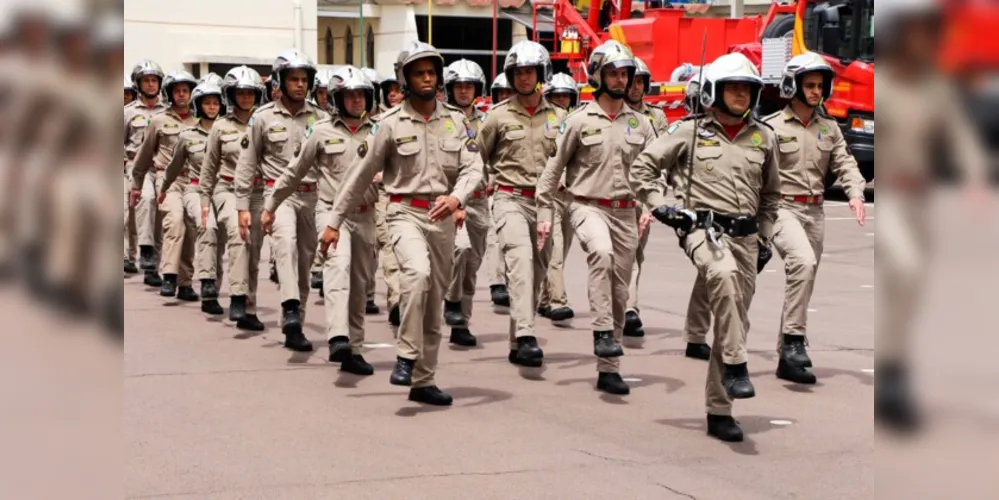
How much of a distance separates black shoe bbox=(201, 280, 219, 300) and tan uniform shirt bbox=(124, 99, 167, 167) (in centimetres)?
307

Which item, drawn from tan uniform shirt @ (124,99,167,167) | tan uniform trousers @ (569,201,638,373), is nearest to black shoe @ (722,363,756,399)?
tan uniform trousers @ (569,201,638,373)

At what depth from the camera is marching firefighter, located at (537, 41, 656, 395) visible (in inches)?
363

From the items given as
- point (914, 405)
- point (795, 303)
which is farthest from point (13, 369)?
point (795, 303)

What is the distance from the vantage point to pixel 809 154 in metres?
9.62

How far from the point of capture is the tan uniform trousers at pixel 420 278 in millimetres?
8172

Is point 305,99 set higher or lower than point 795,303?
higher

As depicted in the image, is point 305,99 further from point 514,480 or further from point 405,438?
point 514,480

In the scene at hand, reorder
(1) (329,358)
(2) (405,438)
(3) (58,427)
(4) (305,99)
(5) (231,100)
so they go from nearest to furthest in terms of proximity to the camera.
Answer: (3) (58,427), (2) (405,438), (1) (329,358), (4) (305,99), (5) (231,100)

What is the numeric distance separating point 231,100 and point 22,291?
37.5 ft

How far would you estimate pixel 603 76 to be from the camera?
9.52 metres

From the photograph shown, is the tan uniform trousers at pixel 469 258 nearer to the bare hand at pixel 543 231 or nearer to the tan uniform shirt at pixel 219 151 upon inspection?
the bare hand at pixel 543 231

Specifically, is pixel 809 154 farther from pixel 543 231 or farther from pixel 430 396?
pixel 430 396

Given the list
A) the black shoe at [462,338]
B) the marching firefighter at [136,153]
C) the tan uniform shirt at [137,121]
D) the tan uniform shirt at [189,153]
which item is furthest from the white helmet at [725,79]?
the tan uniform shirt at [137,121]

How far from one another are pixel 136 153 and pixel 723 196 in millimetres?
9270
